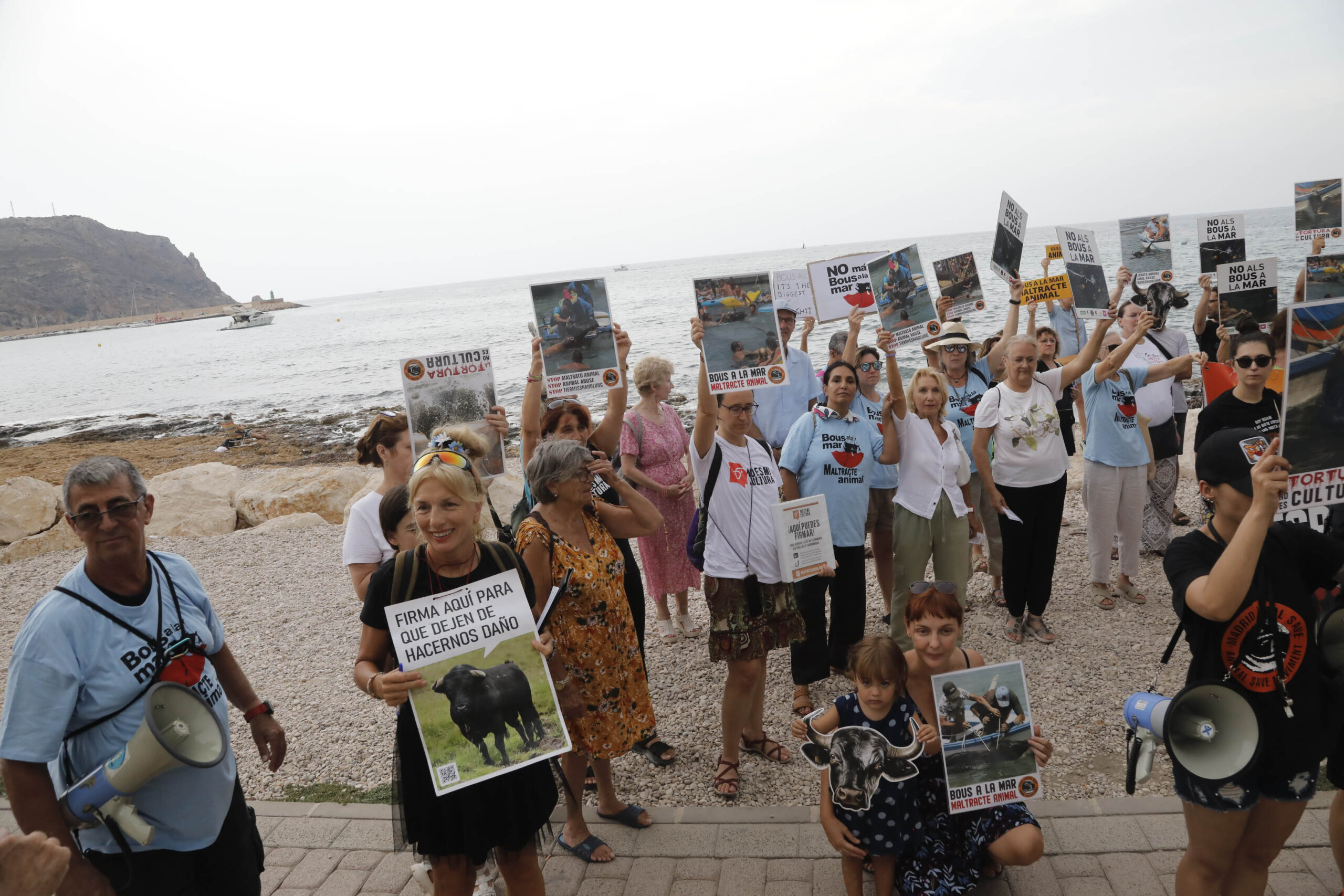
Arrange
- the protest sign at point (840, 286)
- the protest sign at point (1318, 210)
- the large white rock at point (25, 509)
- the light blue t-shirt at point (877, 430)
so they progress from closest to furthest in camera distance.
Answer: the light blue t-shirt at point (877, 430), the protest sign at point (840, 286), the protest sign at point (1318, 210), the large white rock at point (25, 509)

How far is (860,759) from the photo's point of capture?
10.5 ft

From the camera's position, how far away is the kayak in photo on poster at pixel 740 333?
4.80 meters

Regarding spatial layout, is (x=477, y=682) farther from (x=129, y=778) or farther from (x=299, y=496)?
(x=299, y=496)

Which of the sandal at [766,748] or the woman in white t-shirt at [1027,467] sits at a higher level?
the woman in white t-shirt at [1027,467]

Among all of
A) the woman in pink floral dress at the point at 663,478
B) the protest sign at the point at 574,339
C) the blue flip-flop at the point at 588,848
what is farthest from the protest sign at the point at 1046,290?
the blue flip-flop at the point at 588,848

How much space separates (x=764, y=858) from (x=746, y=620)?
1202 mm

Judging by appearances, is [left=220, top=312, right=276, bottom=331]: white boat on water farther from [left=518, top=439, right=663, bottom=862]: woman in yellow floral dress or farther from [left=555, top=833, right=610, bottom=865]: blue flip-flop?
[left=555, top=833, right=610, bottom=865]: blue flip-flop

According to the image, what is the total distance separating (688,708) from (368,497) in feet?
8.97

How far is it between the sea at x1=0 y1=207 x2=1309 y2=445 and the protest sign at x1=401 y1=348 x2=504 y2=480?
3.39 ft

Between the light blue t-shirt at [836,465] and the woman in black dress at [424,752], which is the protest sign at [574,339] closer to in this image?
the light blue t-shirt at [836,465]

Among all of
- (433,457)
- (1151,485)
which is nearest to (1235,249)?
(1151,485)

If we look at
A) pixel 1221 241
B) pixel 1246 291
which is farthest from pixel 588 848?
pixel 1221 241

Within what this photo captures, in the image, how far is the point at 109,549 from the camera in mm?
2568

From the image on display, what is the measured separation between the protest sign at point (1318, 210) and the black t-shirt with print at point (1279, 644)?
27.4ft
